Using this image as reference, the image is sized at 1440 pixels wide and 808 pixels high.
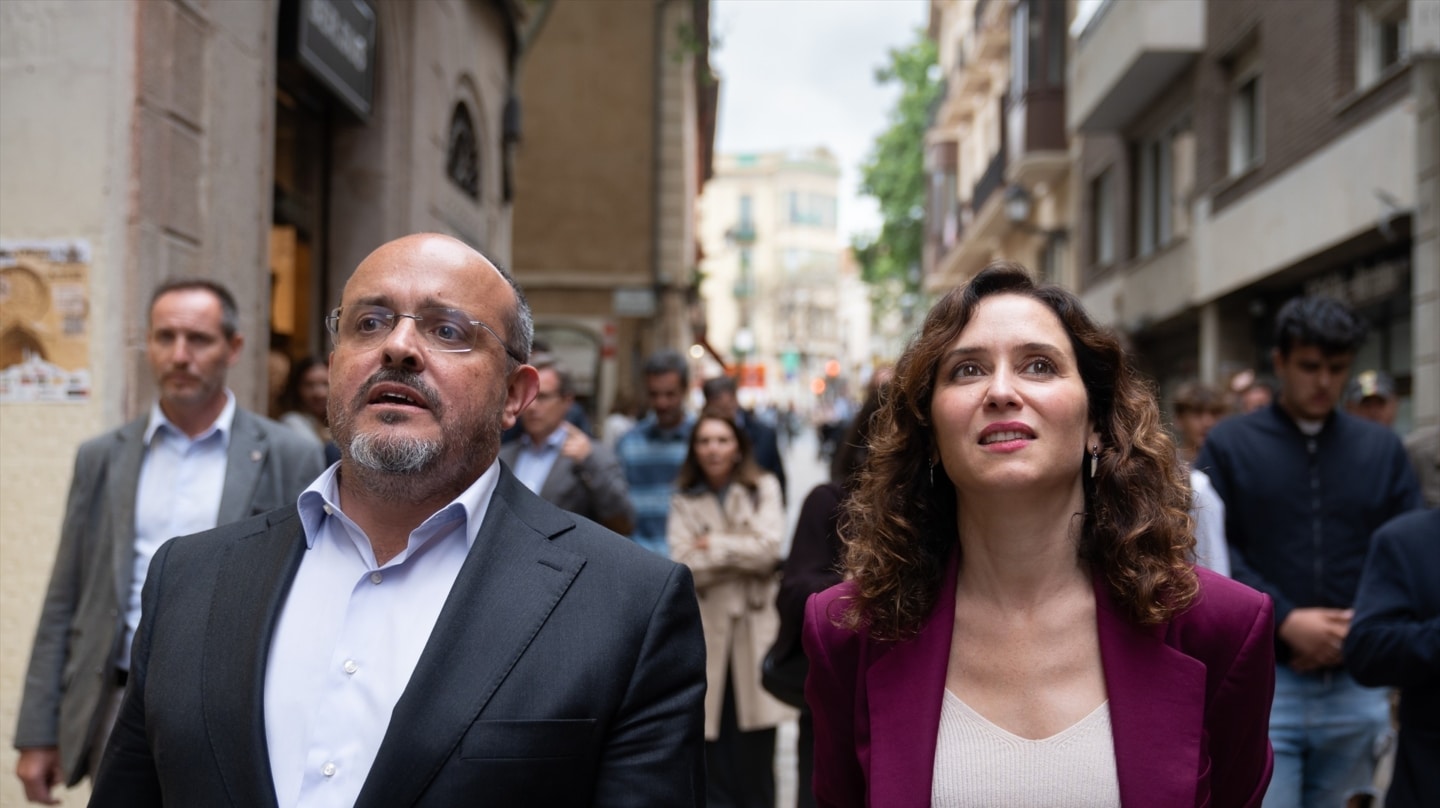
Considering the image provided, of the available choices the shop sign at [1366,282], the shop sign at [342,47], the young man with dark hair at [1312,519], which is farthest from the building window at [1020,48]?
the young man with dark hair at [1312,519]

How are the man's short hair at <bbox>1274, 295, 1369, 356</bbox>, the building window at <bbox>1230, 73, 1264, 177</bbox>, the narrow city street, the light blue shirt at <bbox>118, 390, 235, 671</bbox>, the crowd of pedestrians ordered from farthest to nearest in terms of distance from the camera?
the building window at <bbox>1230, 73, 1264, 177</bbox>, the narrow city street, the man's short hair at <bbox>1274, 295, 1369, 356</bbox>, the light blue shirt at <bbox>118, 390, 235, 671</bbox>, the crowd of pedestrians

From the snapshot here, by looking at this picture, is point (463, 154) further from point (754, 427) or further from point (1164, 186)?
point (1164, 186)

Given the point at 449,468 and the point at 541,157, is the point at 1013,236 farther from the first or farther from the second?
the point at 449,468

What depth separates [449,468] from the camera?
2.69 m

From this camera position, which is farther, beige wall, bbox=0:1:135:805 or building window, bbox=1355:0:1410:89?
building window, bbox=1355:0:1410:89

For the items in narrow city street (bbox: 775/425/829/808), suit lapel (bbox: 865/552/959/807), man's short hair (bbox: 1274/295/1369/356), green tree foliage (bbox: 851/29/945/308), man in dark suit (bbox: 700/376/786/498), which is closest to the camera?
suit lapel (bbox: 865/552/959/807)

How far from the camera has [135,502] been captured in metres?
4.60

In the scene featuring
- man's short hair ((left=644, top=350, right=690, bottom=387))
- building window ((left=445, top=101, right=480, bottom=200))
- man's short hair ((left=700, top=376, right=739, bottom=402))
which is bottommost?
man's short hair ((left=700, top=376, right=739, bottom=402))

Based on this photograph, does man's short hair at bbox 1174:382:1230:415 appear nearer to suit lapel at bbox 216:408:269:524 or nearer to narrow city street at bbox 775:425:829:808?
narrow city street at bbox 775:425:829:808

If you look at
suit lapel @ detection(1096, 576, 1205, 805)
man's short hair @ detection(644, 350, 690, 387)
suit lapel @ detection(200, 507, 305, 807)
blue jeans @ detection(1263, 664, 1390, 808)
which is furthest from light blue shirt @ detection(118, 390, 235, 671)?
man's short hair @ detection(644, 350, 690, 387)

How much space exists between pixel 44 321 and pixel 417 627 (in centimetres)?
405

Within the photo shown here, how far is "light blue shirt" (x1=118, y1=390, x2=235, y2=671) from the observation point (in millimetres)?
4605

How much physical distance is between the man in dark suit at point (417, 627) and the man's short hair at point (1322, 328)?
3367mm

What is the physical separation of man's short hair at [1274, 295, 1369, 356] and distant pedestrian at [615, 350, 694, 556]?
3488mm
